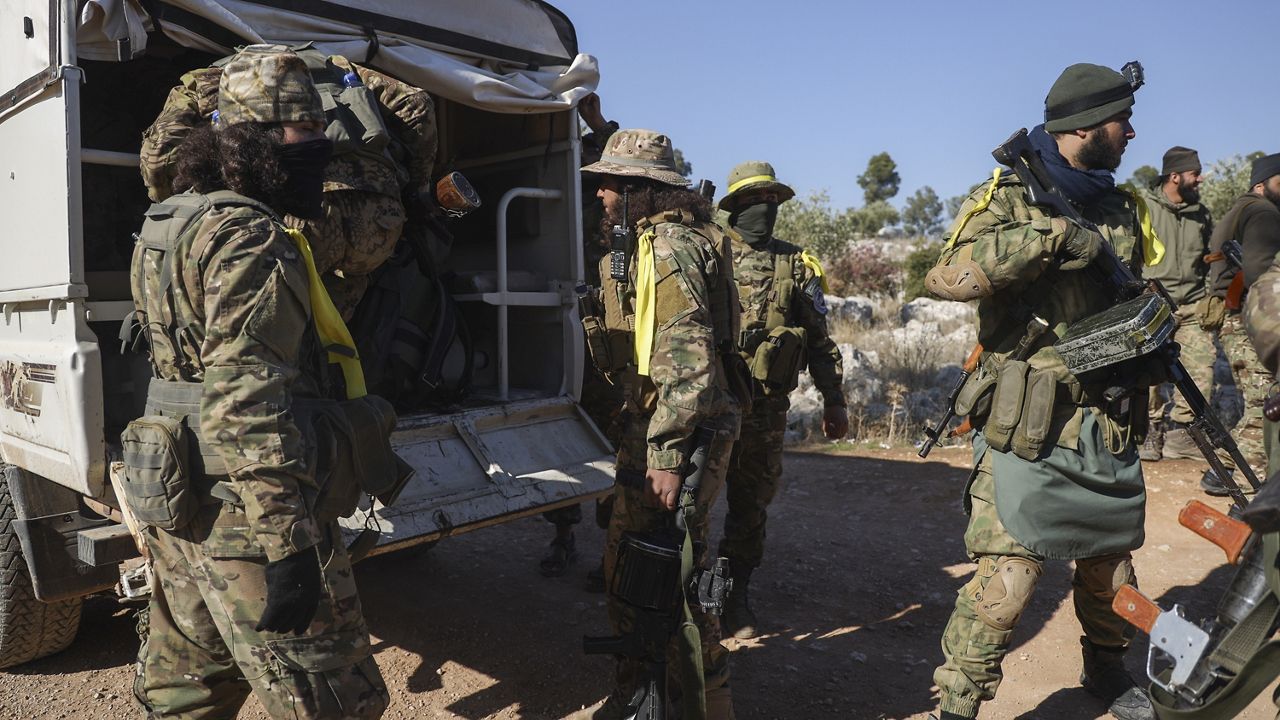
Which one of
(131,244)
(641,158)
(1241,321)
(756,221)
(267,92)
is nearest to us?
(267,92)

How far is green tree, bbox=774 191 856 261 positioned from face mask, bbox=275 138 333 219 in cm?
1552

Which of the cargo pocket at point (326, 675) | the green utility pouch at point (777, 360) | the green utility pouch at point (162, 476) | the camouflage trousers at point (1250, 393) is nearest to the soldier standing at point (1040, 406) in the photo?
the green utility pouch at point (777, 360)

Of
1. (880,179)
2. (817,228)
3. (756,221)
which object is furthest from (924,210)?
(756,221)

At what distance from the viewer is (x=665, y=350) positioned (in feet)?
9.82

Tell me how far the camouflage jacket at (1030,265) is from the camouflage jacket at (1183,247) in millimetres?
4314

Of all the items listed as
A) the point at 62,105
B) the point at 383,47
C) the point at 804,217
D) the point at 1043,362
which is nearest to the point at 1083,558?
the point at 1043,362

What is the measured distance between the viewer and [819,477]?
281 inches

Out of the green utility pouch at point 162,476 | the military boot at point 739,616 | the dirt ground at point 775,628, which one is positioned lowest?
the dirt ground at point 775,628

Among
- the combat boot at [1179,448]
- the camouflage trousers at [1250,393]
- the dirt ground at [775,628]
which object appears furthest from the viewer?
the combat boot at [1179,448]

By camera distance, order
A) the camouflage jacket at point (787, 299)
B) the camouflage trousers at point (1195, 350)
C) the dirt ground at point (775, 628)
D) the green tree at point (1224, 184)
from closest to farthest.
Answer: the dirt ground at point (775, 628) → the camouflage jacket at point (787, 299) → the camouflage trousers at point (1195, 350) → the green tree at point (1224, 184)

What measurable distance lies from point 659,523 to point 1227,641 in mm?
1651

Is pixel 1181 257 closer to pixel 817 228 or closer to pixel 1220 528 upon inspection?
pixel 1220 528

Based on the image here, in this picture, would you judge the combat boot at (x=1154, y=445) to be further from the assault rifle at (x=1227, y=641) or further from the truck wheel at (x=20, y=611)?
the truck wheel at (x=20, y=611)

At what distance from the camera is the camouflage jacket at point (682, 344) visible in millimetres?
2963
